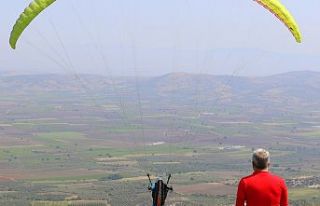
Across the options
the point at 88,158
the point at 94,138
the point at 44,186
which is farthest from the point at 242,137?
the point at 44,186

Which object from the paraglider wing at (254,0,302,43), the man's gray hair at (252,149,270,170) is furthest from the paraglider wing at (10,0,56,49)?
the man's gray hair at (252,149,270,170)

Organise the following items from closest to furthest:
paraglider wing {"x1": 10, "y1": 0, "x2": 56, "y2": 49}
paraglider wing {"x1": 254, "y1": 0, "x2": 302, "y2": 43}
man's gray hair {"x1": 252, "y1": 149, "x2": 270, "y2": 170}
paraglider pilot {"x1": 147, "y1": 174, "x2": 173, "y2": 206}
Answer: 1. man's gray hair {"x1": 252, "y1": 149, "x2": 270, "y2": 170}
2. paraglider wing {"x1": 254, "y1": 0, "x2": 302, "y2": 43}
3. paraglider wing {"x1": 10, "y1": 0, "x2": 56, "y2": 49}
4. paraglider pilot {"x1": 147, "y1": 174, "x2": 173, "y2": 206}

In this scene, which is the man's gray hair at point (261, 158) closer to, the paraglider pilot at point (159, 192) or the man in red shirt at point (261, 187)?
the man in red shirt at point (261, 187)

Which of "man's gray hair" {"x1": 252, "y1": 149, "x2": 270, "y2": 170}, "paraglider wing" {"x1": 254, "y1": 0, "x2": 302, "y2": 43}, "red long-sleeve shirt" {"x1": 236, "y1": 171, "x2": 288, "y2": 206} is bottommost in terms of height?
"red long-sleeve shirt" {"x1": 236, "y1": 171, "x2": 288, "y2": 206}

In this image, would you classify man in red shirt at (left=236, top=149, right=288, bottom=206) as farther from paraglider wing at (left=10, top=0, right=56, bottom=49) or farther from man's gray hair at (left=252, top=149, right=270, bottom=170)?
paraglider wing at (left=10, top=0, right=56, bottom=49)

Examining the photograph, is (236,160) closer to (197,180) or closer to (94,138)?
(197,180)
